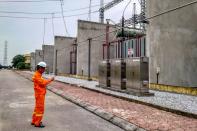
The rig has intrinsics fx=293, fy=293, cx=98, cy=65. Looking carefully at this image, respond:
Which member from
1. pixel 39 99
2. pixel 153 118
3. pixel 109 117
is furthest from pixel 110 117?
pixel 39 99

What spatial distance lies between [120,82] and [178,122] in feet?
27.9

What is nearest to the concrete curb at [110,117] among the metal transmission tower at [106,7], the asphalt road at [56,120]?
the asphalt road at [56,120]

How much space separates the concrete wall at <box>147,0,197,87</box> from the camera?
16703mm

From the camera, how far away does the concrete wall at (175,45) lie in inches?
658

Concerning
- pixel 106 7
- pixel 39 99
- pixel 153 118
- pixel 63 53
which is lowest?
pixel 153 118

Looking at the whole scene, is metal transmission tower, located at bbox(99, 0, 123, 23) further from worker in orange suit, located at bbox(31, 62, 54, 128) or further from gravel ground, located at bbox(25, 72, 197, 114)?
worker in orange suit, located at bbox(31, 62, 54, 128)

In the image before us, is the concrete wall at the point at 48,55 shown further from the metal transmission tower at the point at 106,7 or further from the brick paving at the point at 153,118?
the brick paving at the point at 153,118

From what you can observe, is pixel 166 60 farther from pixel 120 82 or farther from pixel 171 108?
pixel 171 108

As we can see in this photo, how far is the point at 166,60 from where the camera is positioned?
687 inches

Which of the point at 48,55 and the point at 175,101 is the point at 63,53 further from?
the point at 175,101

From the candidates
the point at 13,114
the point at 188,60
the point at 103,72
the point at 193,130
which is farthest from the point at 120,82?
the point at 193,130

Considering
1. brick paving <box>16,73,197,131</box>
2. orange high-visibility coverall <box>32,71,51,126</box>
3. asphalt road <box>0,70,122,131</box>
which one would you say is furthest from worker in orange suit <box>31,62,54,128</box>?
brick paving <box>16,73,197,131</box>

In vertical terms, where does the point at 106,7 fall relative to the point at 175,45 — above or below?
above

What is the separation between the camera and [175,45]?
1711 cm
